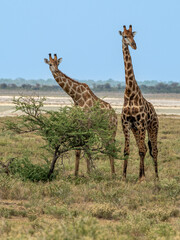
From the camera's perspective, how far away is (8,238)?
636cm

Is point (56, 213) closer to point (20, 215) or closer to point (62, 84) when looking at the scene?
point (20, 215)

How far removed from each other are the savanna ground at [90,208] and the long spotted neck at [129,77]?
219cm

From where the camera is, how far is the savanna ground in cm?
662

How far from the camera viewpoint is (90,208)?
8.66 meters

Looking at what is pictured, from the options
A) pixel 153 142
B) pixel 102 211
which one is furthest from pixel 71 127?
pixel 102 211

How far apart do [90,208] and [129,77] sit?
4310 mm

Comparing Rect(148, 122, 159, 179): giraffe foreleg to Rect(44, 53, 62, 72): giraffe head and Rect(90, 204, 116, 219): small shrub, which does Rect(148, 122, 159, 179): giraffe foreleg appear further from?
Rect(90, 204, 116, 219): small shrub

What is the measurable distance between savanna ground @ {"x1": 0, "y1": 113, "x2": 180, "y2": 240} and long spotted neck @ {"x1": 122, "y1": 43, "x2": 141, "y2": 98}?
2.19 metres

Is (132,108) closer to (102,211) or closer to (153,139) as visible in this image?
(153,139)

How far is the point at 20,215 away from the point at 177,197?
12.1 ft

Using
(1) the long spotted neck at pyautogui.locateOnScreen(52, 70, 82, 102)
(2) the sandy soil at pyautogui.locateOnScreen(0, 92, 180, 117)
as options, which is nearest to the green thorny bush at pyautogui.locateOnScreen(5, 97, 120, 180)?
(1) the long spotted neck at pyautogui.locateOnScreen(52, 70, 82, 102)

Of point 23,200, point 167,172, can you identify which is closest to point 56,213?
point 23,200

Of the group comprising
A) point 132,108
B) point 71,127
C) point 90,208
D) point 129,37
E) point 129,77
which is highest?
point 129,37

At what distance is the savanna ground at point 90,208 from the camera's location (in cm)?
662
